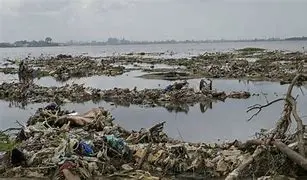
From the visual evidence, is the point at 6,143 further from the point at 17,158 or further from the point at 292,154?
the point at 292,154

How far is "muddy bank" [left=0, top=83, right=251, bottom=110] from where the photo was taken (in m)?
25.2

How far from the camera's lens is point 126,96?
26719 millimetres

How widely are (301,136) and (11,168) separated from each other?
22.7 ft

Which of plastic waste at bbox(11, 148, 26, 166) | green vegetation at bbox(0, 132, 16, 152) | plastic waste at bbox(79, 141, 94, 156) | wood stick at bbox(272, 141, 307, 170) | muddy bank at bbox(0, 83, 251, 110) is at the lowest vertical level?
muddy bank at bbox(0, 83, 251, 110)

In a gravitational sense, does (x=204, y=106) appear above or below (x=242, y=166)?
below

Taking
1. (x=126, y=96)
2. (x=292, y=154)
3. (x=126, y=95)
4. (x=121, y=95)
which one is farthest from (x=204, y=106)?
(x=292, y=154)

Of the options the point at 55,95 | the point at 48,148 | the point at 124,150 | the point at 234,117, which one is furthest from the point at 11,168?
the point at 55,95

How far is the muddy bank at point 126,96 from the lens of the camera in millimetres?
25156

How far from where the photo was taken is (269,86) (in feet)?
101

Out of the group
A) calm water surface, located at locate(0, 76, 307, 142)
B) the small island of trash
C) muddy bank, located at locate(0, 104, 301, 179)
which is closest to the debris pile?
calm water surface, located at locate(0, 76, 307, 142)

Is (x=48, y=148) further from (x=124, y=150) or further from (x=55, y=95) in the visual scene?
(x=55, y=95)

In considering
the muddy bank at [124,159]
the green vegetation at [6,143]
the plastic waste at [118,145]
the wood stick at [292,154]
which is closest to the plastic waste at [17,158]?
the muddy bank at [124,159]

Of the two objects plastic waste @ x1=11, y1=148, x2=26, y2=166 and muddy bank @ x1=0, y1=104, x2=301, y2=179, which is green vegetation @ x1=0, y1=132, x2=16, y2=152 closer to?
muddy bank @ x1=0, y1=104, x2=301, y2=179

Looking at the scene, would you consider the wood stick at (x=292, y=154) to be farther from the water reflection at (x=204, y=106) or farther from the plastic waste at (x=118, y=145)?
the water reflection at (x=204, y=106)
